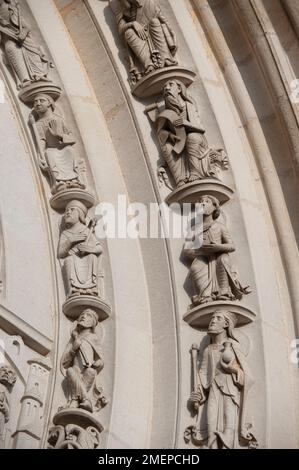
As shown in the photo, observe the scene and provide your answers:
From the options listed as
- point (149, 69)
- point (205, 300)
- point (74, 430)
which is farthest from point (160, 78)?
point (74, 430)

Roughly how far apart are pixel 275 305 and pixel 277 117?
1.40 m

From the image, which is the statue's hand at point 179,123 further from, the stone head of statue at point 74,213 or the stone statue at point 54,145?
the stone head of statue at point 74,213

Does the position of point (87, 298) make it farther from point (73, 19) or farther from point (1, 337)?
point (73, 19)

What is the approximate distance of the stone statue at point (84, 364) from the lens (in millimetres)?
7242

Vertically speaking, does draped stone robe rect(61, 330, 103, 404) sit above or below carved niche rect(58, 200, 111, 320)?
below

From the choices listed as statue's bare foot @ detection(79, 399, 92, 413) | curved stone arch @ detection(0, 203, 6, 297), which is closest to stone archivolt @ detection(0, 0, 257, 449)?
statue's bare foot @ detection(79, 399, 92, 413)

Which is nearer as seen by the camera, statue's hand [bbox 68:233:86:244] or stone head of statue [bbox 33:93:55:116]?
statue's hand [bbox 68:233:86:244]

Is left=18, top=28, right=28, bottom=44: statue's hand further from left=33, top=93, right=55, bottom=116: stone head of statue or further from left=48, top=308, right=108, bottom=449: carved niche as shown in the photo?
left=48, top=308, right=108, bottom=449: carved niche

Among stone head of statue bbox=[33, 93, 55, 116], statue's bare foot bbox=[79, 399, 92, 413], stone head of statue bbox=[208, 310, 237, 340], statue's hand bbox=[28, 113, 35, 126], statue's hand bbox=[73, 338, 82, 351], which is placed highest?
stone head of statue bbox=[33, 93, 55, 116]

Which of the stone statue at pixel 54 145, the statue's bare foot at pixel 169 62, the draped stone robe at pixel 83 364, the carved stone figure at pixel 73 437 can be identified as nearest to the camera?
the carved stone figure at pixel 73 437

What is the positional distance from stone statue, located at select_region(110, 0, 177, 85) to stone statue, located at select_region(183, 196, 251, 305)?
1.17 metres

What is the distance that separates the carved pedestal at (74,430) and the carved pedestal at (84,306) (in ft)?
2.48

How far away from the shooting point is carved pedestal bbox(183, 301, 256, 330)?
7.62 metres

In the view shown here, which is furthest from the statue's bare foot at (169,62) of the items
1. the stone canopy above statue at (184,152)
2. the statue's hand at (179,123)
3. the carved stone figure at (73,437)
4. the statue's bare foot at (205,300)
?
the carved stone figure at (73,437)
